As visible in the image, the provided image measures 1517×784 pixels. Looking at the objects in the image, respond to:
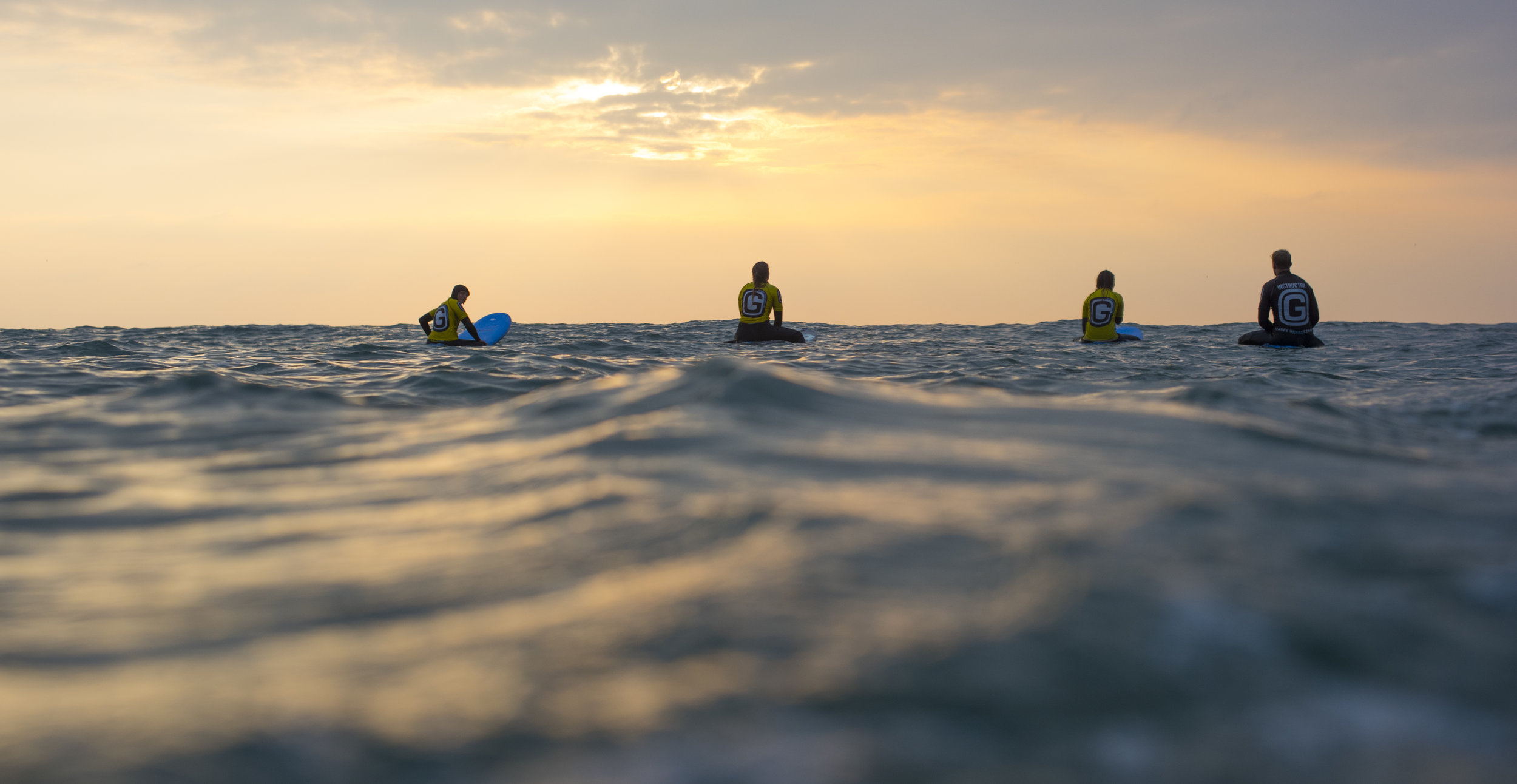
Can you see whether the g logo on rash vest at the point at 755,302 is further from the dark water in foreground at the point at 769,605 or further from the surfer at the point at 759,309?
the dark water in foreground at the point at 769,605

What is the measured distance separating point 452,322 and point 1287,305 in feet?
41.5

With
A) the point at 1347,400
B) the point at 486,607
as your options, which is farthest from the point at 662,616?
the point at 1347,400

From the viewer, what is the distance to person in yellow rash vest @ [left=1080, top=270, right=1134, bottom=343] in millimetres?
14203

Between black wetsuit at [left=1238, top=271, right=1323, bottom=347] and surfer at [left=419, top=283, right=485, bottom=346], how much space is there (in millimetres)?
12066

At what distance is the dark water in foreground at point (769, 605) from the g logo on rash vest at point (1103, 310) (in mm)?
11088

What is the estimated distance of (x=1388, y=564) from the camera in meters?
1.73

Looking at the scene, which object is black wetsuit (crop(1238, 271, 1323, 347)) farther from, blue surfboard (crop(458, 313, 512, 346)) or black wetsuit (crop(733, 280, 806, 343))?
blue surfboard (crop(458, 313, 512, 346))

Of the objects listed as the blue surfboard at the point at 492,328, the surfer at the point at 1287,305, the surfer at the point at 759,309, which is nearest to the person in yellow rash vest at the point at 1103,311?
the surfer at the point at 1287,305

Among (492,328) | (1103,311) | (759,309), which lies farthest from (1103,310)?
(492,328)

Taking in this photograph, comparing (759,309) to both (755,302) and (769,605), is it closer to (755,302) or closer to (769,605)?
(755,302)

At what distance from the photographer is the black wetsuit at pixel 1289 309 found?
1236 cm

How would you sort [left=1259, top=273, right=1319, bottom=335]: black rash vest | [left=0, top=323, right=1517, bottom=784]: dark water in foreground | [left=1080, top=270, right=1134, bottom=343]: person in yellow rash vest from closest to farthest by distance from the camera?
[left=0, top=323, right=1517, bottom=784]: dark water in foreground < [left=1259, top=273, right=1319, bottom=335]: black rash vest < [left=1080, top=270, right=1134, bottom=343]: person in yellow rash vest

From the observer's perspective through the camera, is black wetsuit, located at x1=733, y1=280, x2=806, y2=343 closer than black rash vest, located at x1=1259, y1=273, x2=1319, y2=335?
No

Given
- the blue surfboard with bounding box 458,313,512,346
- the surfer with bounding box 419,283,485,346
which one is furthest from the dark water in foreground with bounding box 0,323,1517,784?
the blue surfboard with bounding box 458,313,512,346
